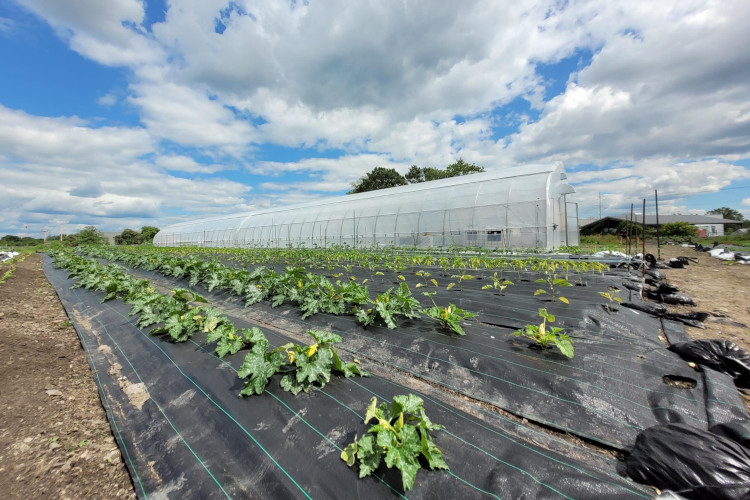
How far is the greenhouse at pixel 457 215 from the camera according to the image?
1452cm

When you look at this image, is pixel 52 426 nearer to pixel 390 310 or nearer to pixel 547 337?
pixel 390 310

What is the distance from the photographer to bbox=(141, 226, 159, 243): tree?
5428cm

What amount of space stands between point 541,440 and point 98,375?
4.78 metres

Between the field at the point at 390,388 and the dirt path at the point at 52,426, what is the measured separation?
0.05 ft

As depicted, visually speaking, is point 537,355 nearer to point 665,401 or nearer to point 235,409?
point 665,401

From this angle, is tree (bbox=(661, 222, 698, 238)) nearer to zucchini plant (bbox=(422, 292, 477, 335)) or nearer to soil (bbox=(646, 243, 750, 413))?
soil (bbox=(646, 243, 750, 413))

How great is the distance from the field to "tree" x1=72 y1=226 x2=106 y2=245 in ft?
177

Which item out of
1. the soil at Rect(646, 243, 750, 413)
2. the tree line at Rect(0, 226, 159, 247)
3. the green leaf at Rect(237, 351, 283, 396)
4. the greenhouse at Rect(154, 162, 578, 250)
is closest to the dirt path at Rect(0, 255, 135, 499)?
the green leaf at Rect(237, 351, 283, 396)

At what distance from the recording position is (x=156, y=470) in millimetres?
2074

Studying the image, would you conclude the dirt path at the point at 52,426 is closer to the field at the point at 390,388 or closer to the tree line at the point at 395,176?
the field at the point at 390,388

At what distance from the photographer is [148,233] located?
5453 cm

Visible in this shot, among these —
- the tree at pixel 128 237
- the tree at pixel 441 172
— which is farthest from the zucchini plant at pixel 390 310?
the tree at pixel 128 237

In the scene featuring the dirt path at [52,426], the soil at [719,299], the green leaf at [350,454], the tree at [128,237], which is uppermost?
the tree at [128,237]

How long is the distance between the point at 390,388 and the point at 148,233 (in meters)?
66.3
